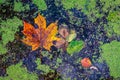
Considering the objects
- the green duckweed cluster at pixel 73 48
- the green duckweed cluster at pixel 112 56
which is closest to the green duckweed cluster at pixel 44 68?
the green duckweed cluster at pixel 73 48

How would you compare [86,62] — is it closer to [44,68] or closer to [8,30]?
[44,68]

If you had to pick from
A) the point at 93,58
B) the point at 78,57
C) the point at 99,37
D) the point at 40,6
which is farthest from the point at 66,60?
the point at 40,6

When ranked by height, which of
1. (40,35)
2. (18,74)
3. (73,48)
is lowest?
(18,74)

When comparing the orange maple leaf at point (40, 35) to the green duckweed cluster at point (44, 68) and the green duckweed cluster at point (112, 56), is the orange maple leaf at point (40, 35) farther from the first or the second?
the green duckweed cluster at point (112, 56)

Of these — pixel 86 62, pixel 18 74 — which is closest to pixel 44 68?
pixel 18 74

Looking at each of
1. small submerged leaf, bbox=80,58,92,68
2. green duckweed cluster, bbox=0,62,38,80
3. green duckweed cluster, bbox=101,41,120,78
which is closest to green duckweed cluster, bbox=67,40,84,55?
small submerged leaf, bbox=80,58,92,68

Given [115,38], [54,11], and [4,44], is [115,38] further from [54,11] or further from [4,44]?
[4,44]

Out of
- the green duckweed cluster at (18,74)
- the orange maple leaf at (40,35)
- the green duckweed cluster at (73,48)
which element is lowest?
the green duckweed cluster at (18,74)
